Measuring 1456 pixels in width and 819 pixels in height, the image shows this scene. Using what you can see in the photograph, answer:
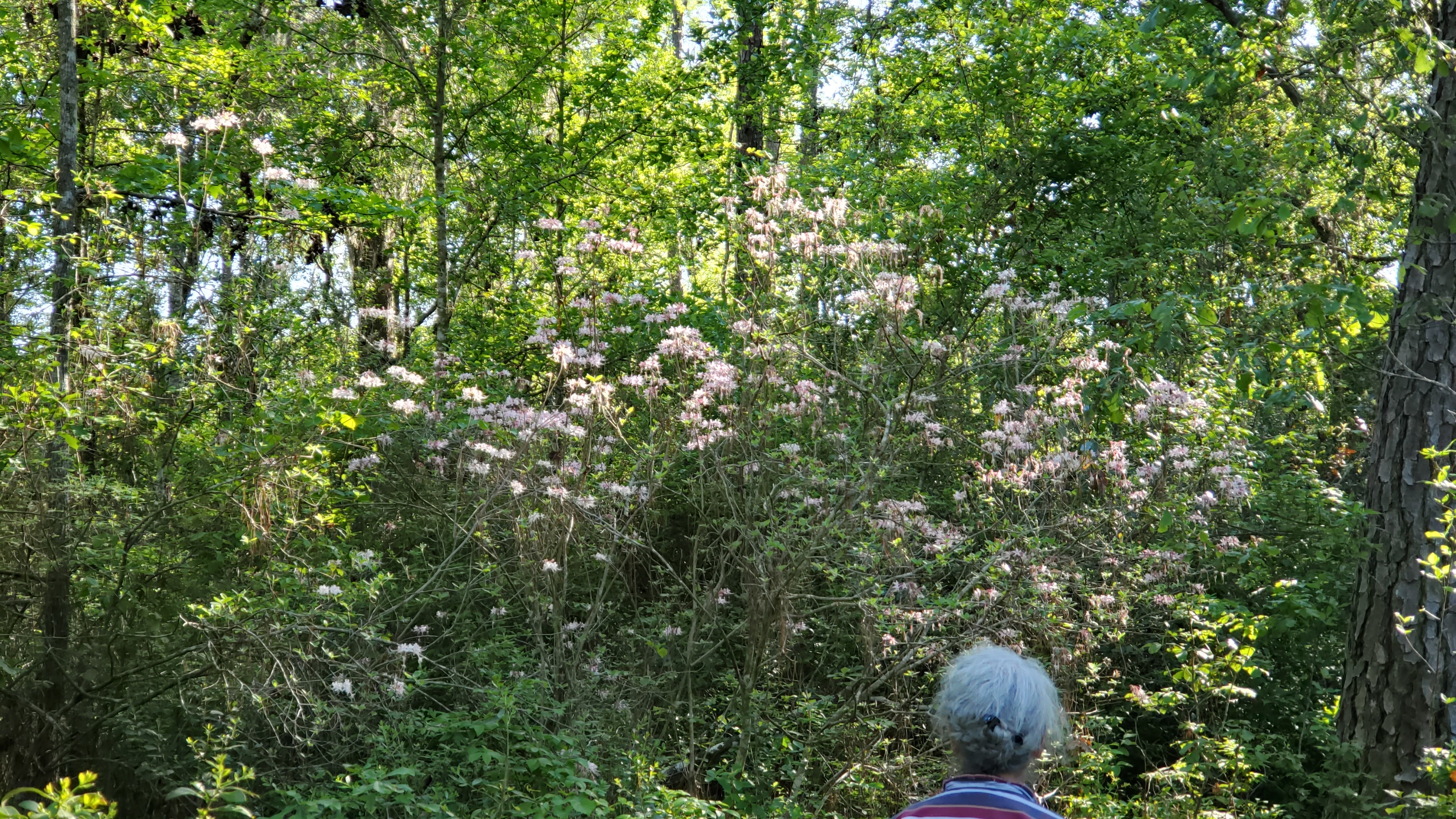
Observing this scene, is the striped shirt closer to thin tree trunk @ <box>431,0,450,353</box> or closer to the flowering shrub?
the flowering shrub

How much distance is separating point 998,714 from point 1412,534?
3.56m

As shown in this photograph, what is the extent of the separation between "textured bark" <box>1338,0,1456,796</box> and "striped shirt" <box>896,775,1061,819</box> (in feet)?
10.8

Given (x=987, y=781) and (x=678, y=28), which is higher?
(x=678, y=28)

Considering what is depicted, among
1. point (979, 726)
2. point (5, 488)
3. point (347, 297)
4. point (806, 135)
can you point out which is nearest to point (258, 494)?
point (5, 488)

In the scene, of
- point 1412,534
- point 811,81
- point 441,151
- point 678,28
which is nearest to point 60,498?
point 441,151

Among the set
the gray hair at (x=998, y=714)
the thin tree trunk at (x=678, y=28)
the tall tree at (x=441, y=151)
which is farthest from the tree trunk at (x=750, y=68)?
the gray hair at (x=998, y=714)

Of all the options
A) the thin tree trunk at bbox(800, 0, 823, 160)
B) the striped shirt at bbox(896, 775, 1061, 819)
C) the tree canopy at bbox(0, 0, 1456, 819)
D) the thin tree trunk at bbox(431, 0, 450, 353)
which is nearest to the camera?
the striped shirt at bbox(896, 775, 1061, 819)

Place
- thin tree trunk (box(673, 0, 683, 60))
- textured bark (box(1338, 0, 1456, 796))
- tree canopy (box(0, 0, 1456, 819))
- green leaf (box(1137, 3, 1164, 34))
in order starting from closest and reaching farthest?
1. green leaf (box(1137, 3, 1164, 34))
2. textured bark (box(1338, 0, 1456, 796))
3. tree canopy (box(0, 0, 1456, 819))
4. thin tree trunk (box(673, 0, 683, 60))

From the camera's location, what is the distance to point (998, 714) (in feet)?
7.18

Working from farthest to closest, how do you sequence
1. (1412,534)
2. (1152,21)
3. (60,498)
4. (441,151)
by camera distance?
(441,151), (60,498), (1412,534), (1152,21)

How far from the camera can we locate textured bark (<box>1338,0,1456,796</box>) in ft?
14.9

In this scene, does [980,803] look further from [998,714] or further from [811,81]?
[811,81]

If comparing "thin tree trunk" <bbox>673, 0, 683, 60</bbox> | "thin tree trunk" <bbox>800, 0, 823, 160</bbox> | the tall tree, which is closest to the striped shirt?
the tall tree

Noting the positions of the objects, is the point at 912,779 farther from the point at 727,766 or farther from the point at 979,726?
the point at 979,726
